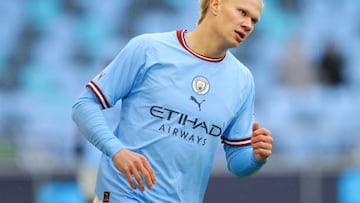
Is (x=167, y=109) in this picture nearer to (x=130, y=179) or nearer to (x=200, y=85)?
(x=200, y=85)

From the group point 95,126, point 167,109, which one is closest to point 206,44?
point 167,109

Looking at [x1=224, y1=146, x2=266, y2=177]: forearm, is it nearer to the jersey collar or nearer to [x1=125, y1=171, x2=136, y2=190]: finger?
the jersey collar

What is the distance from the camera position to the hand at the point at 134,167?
210 inches

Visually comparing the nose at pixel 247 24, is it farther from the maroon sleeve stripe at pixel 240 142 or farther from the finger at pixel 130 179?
the finger at pixel 130 179

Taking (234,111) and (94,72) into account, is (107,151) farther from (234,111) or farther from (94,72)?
(94,72)

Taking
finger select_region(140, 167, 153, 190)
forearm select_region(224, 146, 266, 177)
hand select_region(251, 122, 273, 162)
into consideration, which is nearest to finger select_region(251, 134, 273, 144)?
hand select_region(251, 122, 273, 162)

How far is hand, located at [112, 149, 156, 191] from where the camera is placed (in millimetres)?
5344

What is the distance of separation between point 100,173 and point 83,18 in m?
11.7

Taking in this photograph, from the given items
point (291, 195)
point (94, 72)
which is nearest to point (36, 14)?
point (94, 72)

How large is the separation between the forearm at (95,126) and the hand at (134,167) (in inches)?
2.9

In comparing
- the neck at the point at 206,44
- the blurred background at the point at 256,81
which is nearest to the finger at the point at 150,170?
the neck at the point at 206,44

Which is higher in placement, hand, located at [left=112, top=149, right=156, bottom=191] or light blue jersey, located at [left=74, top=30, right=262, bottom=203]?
light blue jersey, located at [left=74, top=30, right=262, bottom=203]

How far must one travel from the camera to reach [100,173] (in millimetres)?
5910

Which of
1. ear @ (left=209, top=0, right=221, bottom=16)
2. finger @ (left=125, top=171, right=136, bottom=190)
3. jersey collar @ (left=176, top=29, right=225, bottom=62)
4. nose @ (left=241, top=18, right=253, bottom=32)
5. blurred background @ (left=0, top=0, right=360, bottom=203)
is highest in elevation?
blurred background @ (left=0, top=0, right=360, bottom=203)
